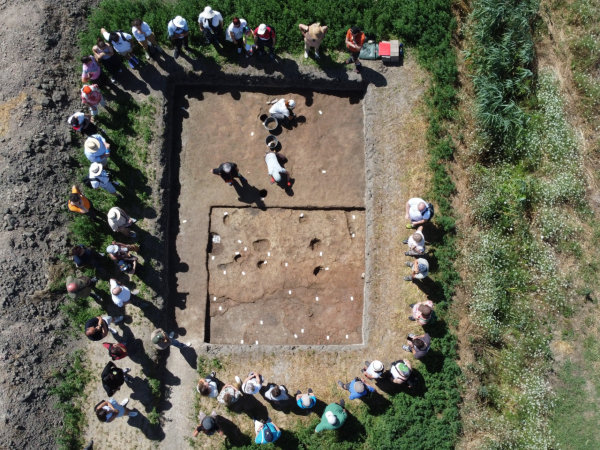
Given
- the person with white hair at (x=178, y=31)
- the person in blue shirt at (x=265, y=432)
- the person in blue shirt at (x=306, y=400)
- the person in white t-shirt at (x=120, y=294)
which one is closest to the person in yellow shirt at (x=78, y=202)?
the person in white t-shirt at (x=120, y=294)

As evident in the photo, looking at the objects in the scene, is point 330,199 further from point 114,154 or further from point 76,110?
point 76,110

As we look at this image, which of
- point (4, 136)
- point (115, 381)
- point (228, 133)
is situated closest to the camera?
point (115, 381)

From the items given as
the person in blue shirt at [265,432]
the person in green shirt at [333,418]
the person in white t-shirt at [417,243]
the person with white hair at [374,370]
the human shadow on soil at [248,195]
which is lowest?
the person in blue shirt at [265,432]

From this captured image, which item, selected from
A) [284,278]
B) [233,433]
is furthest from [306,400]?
[284,278]

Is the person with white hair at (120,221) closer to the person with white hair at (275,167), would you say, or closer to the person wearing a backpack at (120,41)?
the person with white hair at (275,167)

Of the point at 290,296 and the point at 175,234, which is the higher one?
the point at 175,234

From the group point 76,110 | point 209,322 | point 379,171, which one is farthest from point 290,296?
point 76,110

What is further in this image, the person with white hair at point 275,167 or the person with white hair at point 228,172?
the person with white hair at point 275,167
